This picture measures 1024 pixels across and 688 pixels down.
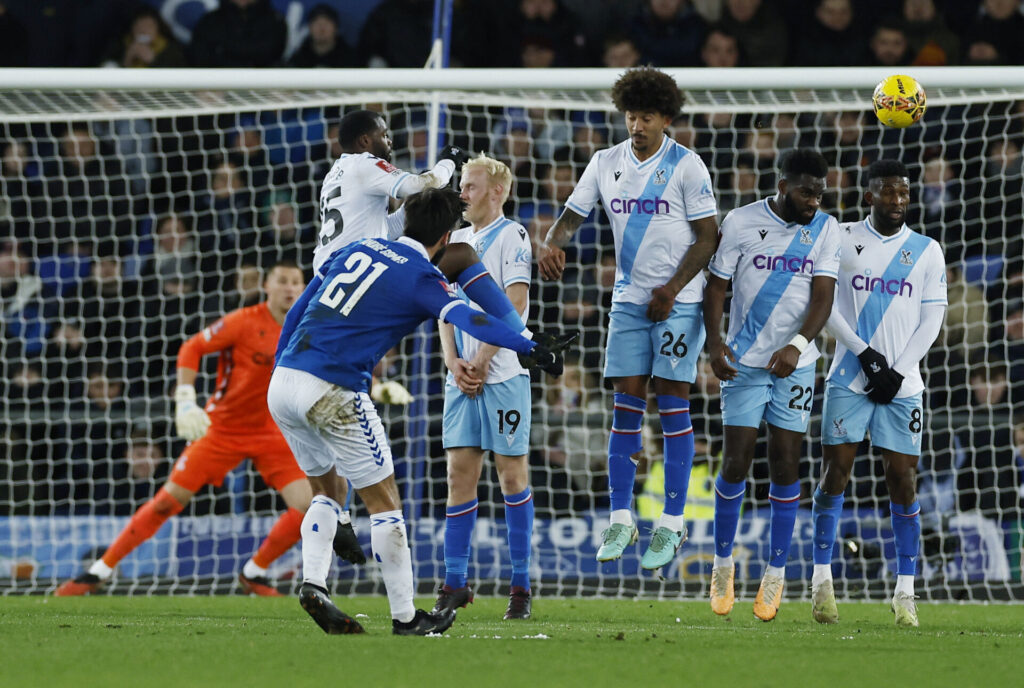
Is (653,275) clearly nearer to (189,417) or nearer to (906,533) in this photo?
(906,533)

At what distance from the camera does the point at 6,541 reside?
376 inches

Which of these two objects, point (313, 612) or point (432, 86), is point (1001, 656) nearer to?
point (313, 612)

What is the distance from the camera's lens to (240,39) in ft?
41.2

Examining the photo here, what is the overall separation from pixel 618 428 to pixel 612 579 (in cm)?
309

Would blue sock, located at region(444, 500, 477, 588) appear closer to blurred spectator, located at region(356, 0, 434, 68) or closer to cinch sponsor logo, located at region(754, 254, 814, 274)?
cinch sponsor logo, located at region(754, 254, 814, 274)

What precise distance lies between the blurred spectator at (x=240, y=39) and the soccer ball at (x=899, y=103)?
7.00 metres

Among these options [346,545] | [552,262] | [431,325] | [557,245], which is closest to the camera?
[346,545]

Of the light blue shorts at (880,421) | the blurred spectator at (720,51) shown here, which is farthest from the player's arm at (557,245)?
the blurred spectator at (720,51)

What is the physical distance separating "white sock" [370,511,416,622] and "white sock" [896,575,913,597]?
9.65 ft

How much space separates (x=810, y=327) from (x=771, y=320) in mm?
221

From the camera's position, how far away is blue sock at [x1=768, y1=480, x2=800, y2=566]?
23.6 ft

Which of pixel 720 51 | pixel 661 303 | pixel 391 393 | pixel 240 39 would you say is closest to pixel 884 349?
pixel 661 303

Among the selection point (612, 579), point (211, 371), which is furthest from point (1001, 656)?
point (211, 371)

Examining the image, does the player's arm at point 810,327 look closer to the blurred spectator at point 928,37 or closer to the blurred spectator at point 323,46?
the blurred spectator at point 928,37
